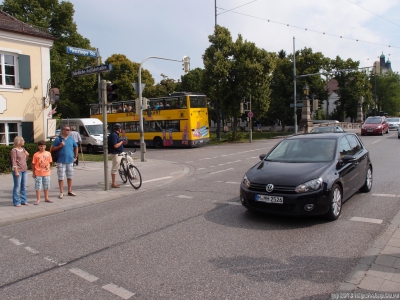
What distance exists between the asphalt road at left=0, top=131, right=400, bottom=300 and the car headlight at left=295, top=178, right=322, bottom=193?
0.63 meters

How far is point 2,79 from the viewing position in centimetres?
1498

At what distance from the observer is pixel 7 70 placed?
50.3 feet

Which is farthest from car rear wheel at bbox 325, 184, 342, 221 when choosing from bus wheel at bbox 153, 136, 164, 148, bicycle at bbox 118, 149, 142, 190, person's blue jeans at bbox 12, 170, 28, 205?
bus wheel at bbox 153, 136, 164, 148

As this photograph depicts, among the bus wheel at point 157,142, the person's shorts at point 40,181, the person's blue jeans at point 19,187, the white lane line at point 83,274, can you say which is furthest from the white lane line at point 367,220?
the bus wheel at point 157,142

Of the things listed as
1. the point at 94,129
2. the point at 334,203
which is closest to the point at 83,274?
the point at 334,203

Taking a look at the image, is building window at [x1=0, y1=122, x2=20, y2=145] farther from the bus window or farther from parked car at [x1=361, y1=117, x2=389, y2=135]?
parked car at [x1=361, y1=117, x2=389, y2=135]

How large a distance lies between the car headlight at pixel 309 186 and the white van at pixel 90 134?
21276mm

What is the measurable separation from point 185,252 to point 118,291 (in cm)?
129

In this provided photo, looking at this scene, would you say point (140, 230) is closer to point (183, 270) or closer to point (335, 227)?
point (183, 270)

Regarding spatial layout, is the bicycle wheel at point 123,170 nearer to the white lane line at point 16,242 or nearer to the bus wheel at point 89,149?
the white lane line at point 16,242

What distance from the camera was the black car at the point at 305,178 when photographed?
5793mm

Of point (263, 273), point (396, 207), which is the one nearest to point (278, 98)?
point (396, 207)

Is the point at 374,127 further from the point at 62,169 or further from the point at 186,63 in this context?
the point at 62,169

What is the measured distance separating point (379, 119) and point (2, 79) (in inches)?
1315
